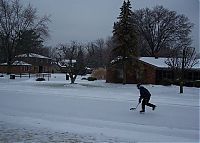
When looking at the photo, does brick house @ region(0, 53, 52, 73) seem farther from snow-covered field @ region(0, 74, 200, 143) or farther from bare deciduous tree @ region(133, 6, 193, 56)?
snow-covered field @ region(0, 74, 200, 143)

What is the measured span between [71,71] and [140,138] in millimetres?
31831

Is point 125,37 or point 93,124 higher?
point 125,37

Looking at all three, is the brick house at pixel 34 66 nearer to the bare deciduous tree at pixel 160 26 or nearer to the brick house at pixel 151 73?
the bare deciduous tree at pixel 160 26

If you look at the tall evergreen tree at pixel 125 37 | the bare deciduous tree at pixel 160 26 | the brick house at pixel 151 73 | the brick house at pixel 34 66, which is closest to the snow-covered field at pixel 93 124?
the tall evergreen tree at pixel 125 37

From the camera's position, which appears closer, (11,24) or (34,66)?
(11,24)

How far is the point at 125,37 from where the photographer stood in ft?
137

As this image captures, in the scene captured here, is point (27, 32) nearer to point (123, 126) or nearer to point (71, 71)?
point (71, 71)

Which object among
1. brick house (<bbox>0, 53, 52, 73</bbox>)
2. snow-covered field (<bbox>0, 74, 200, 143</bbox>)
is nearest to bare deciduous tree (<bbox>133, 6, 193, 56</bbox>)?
brick house (<bbox>0, 53, 52, 73</bbox>)

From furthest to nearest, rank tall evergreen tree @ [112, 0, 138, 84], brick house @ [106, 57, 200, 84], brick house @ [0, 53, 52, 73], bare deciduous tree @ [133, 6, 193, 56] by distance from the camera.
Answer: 1. brick house @ [0, 53, 52, 73]
2. bare deciduous tree @ [133, 6, 193, 56]
3. brick house @ [106, 57, 200, 84]
4. tall evergreen tree @ [112, 0, 138, 84]

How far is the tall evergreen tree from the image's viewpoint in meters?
42.1

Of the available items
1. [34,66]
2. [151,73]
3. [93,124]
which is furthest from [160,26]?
[93,124]

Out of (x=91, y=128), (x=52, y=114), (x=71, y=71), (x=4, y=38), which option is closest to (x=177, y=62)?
(x=71, y=71)

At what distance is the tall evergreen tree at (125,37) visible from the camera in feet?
138

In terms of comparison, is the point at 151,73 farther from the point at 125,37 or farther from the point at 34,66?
the point at 34,66
